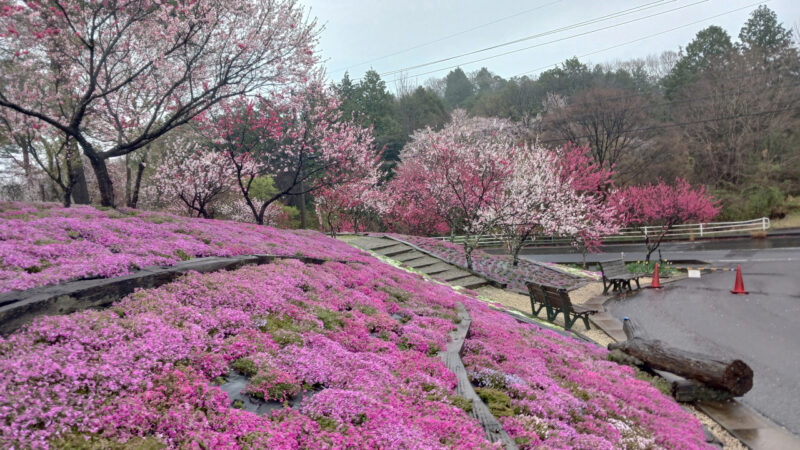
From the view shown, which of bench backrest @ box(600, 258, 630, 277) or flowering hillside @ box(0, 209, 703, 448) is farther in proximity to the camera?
bench backrest @ box(600, 258, 630, 277)

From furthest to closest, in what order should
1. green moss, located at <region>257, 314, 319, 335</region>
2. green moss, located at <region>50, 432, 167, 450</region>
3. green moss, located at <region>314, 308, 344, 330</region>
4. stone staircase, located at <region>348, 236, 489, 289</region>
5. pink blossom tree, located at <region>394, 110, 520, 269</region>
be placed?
pink blossom tree, located at <region>394, 110, 520, 269</region>, stone staircase, located at <region>348, 236, 489, 289</region>, green moss, located at <region>314, 308, 344, 330</region>, green moss, located at <region>257, 314, 319, 335</region>, green moss, located at <region>50, 432, 167, 450</region>

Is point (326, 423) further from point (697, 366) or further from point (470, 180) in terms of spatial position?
point (470, 180)

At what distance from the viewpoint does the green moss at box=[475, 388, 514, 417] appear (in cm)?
406

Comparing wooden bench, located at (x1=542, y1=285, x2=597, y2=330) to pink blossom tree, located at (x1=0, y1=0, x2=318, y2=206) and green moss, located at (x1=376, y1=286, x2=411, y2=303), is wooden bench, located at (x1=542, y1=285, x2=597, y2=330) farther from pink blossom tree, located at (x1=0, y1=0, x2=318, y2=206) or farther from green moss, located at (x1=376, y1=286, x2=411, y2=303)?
pink blossom tree, located at (x1=0, y1=0, x2=318, y2=206)

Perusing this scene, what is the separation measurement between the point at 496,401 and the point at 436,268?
475 inches

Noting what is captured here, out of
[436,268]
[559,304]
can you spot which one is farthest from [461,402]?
[436,268]

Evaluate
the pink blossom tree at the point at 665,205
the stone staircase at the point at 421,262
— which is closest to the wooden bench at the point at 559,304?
the stone staircase at the point at 421,262

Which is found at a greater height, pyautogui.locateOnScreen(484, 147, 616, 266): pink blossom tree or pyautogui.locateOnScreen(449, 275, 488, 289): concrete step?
pyautogui.locateOnScreen(484, 147, 616, 266): pink blossom tree

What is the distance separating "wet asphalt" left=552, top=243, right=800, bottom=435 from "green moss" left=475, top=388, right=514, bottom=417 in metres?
4.53

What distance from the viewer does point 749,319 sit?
11125 mm

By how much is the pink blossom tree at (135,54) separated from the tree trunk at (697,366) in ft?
35.0

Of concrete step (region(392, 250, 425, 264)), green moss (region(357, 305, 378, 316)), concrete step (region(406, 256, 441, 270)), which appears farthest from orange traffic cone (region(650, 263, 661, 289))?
green moss (region(357, 305, 378, 316))

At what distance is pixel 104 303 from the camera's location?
3986 millimetres

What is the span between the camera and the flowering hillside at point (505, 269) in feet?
53.3
